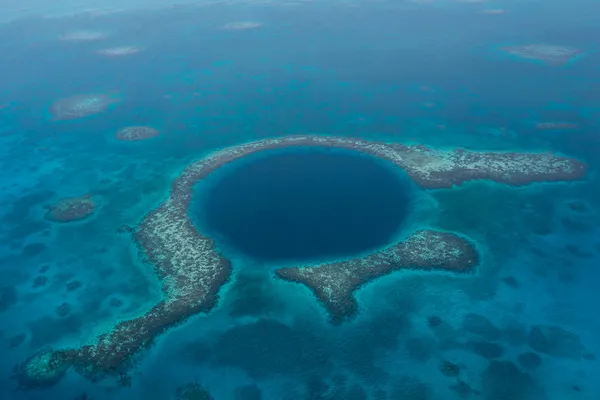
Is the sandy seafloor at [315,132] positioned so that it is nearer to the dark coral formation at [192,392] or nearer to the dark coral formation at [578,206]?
the dark coral formation at [578,206]

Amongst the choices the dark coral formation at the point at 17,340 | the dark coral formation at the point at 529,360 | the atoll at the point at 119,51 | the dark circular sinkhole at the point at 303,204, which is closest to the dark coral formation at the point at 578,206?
the dark circular sinkhole at the point at 303,204

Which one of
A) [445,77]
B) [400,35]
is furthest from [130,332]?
[400,35]

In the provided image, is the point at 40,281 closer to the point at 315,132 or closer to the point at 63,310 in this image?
the point at 63,310

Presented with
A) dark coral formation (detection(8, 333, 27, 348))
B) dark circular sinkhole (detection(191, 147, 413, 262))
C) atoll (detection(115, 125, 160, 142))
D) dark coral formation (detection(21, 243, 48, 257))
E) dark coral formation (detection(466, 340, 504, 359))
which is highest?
atoll (detection(115, 125, 160, 142))

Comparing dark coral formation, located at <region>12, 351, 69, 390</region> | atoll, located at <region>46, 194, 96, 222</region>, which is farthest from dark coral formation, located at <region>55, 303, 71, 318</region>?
atoll, located at <region>46, 194, 96, 222</region>

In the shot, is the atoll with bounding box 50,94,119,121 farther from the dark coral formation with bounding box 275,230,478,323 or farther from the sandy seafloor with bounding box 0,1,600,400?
the dark coral formation with bounding box 275,230,478,323

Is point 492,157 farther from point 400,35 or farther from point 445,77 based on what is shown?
point 400,35

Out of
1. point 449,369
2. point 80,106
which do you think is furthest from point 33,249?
point 449,369
